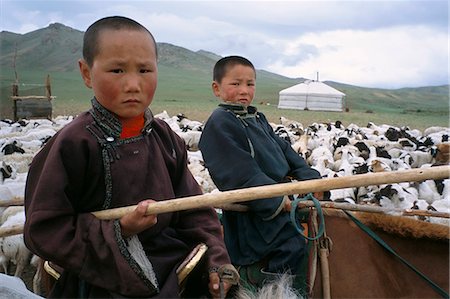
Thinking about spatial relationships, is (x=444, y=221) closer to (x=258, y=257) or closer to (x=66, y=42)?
(x=258, y=257)

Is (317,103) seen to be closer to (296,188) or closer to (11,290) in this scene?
(296,188)

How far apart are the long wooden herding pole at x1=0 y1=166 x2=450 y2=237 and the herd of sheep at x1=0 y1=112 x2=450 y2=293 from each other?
1366 millimetres

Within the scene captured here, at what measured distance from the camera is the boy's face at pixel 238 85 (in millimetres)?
2803

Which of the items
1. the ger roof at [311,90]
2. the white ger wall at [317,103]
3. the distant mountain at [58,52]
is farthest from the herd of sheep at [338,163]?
the distant mountain at [58,52]

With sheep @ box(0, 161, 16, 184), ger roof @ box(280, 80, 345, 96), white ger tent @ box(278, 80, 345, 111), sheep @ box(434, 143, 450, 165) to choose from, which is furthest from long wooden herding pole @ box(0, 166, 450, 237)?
ger roof @ box(280, 80, 345, 96)

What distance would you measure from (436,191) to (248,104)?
460 centimetres

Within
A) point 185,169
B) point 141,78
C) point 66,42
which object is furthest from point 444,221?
point 66,42

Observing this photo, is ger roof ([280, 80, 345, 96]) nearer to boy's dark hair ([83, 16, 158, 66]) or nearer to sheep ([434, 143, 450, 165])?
sheep ([434, 143, 450, 165])

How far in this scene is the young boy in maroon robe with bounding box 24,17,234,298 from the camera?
142 cm

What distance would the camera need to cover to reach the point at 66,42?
132 metres

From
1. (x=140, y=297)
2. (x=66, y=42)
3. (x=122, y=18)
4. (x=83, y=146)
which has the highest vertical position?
(x=66, y=42)

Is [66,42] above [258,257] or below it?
above

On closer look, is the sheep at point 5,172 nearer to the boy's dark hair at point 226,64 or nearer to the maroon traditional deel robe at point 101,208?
the boy's dark hair at point 226,64

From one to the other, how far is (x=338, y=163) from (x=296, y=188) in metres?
7.19
